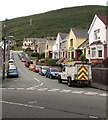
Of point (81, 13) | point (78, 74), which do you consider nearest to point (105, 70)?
point (78, 74)

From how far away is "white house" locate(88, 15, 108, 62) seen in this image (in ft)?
95.9

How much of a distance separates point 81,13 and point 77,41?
14578cm

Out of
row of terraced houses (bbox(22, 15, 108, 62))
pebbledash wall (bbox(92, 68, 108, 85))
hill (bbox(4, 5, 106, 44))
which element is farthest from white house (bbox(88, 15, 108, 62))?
hill (bbox(4, 5, 106, 44))

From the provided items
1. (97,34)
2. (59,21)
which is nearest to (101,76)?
(97,34)

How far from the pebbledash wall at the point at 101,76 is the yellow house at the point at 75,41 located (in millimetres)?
19699

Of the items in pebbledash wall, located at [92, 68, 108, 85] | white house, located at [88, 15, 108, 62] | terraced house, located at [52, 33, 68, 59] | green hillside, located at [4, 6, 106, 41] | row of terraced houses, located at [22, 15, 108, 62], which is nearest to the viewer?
pebbledash wall, located at [92, 68, 108, 85]

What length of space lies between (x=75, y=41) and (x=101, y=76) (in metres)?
21.8

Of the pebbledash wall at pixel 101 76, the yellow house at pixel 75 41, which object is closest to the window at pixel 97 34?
the yellow house at pixel 75 41

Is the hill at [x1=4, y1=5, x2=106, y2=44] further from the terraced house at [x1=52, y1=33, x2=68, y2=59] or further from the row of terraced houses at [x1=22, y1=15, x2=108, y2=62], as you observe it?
the row of terraced houses at [x1=22, y1=15, x2=108, y2=62]

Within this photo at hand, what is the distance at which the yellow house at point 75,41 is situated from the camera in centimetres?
4106

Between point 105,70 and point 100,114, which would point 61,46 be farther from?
point 100,114

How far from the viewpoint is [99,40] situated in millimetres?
30844

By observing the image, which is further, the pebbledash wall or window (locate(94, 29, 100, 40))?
window (locate(94, 29, 100, 40))

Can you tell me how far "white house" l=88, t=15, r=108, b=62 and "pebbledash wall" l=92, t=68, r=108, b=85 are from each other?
28.0ft
